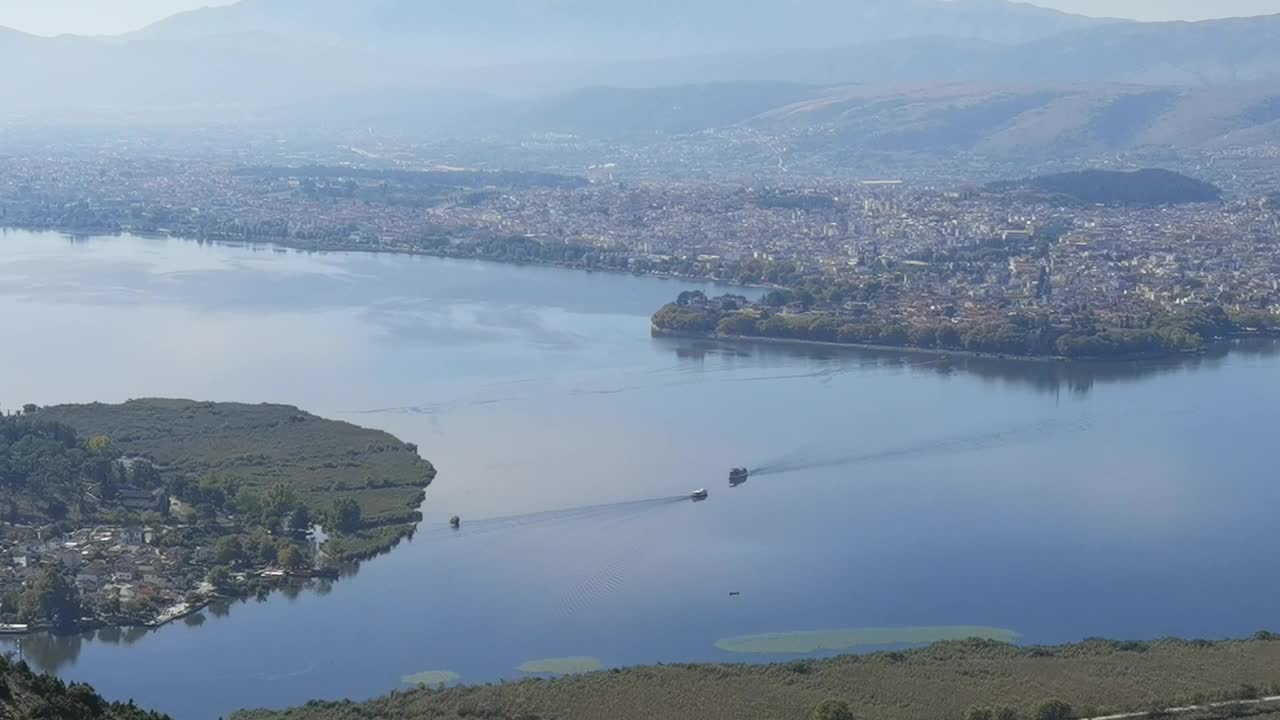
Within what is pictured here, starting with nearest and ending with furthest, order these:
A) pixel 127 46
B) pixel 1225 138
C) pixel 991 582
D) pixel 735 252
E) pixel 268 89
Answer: pixel 991 582, pixel 735 252, pixel 1225 138, pixel 268 89, pixel 127 46

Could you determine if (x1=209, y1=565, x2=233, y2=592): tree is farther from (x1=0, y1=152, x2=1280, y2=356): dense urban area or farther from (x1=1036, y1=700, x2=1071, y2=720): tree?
Result: (x1=0, y1=152, x2=1280, y2=356): dense urban area

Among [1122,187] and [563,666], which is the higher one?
[1122,187]

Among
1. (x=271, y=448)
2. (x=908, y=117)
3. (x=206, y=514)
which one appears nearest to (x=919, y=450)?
(x=271, y=448)

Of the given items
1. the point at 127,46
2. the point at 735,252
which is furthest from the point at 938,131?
the point at 127,46

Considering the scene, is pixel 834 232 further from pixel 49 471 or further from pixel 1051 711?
pixel 1051 711

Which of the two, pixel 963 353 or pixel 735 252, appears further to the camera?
pixel 735 252

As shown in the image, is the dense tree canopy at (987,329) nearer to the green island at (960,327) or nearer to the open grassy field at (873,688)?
the green island at (960,327)

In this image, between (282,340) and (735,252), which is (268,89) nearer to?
(735,252)
